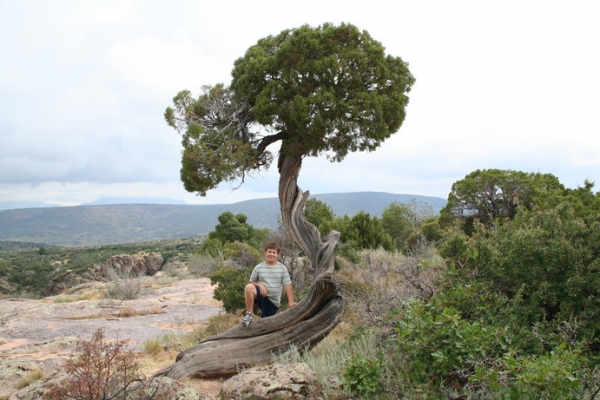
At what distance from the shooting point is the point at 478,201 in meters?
17.8

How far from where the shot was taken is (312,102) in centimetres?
840

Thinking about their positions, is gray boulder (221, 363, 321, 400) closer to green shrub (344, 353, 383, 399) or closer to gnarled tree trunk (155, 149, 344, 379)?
green shrub (344, 353, 383, 399)

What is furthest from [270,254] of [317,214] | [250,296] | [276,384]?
[317,214]

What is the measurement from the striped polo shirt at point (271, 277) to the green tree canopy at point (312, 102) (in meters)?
3.14

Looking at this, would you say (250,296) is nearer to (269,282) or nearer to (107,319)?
(269,282)

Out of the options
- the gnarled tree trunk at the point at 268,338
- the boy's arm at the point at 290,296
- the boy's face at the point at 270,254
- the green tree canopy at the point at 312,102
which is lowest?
the gnarled tree trunk at the point at 268,338

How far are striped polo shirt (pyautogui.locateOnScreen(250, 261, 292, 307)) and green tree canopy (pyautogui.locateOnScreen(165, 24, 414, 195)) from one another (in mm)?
3143

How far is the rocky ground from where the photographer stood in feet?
21.6

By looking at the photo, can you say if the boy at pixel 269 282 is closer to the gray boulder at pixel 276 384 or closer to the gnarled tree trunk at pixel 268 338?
the gnarled tree trunk at pixel 268 338

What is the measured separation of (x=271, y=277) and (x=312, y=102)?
3.59 meters

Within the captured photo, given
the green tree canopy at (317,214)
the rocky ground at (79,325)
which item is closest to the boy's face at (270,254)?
the rocky ground at (79,325)

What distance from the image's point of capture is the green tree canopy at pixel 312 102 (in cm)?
854

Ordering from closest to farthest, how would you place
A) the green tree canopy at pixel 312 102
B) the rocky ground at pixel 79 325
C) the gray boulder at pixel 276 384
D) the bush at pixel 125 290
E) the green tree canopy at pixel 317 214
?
1. the gray boulder at pixel 276 384
2. the rocky ground at pixel 79 325
3. the green tree canopy at pixel 312 102
4. the bush at pixel 125 290
5. the green tree canopy at pixel 317 214

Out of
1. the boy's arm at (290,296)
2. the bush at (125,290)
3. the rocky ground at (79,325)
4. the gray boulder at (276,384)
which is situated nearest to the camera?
the gray boulder at (276,384)
